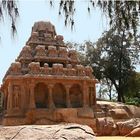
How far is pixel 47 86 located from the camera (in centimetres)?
2614

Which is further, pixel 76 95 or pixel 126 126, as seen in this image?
pixel 76 95

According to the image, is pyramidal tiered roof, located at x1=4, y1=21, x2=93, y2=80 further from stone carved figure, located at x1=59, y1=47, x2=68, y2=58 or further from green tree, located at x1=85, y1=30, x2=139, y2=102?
Result: green tree, located at x1=85, y1=30, x2=139, y2=102

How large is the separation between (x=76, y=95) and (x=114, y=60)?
11914 millimetres

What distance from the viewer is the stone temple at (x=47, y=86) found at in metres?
23.6

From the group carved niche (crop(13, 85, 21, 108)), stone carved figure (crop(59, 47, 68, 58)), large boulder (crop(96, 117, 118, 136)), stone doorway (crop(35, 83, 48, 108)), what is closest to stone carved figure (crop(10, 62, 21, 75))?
carved niche (crop(13, 85, 21, 108))

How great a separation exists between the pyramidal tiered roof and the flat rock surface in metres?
17.1

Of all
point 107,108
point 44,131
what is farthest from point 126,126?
point 44,131

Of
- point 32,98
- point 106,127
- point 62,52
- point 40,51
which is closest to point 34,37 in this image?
point 40,51

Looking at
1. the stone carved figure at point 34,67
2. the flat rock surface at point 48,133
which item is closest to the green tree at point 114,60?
the stone carved figure at point 34,67

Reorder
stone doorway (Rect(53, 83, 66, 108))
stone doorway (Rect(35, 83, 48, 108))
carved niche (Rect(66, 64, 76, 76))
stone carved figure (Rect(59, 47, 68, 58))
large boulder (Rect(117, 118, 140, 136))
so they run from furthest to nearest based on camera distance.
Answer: stone carved figure (Rect(59, 47, 68, 58)) < stone doorway (Rect(53, 83, 66, 108)) < stone doorway (Rect(35, 83, 48, 108)) < carved niche (Rect(66, 64, 76, 76)) < large boulder (Rect(117, 118, 140, 136))

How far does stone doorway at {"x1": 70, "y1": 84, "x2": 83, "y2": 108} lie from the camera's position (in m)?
27.5

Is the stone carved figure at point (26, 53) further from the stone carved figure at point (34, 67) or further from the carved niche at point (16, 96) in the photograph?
the carved niche at point (16, 96)

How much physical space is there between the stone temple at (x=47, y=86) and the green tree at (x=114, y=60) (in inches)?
395

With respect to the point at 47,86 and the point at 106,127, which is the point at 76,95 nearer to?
the point at 47,86
